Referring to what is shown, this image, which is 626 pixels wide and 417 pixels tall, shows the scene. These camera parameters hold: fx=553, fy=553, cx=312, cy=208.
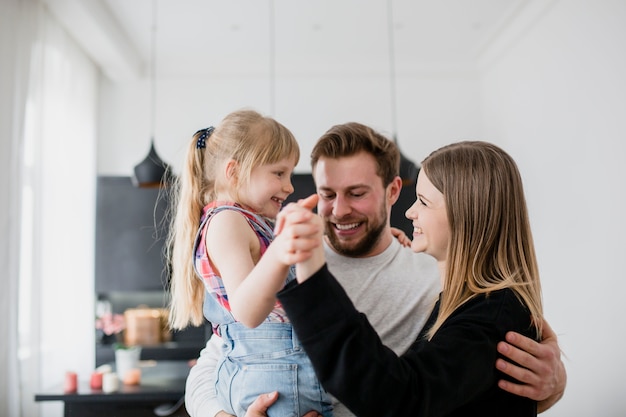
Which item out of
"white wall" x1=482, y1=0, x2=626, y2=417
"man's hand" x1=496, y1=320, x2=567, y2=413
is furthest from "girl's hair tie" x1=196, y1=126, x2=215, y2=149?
"white wall" x1=482, y1=0, x2=626, y2=417

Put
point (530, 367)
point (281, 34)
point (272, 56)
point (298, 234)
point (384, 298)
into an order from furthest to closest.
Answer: point (272, 56) → point (281, 34) → point (384, 298) → point (530, 367) → point (298, 234)

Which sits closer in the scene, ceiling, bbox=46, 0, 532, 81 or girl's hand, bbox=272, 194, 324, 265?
girl's hand, bbox=272, 194, 324, 265

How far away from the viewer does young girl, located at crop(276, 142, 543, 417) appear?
570mm

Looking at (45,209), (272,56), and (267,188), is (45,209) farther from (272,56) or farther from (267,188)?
(267,188)

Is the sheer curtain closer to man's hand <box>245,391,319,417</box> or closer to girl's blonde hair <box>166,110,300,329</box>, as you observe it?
girl's blonde hair <box>166,110,300,329</box>

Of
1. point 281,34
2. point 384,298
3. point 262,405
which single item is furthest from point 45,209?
point 262,405

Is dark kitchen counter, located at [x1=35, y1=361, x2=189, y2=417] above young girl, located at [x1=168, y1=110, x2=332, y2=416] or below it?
below

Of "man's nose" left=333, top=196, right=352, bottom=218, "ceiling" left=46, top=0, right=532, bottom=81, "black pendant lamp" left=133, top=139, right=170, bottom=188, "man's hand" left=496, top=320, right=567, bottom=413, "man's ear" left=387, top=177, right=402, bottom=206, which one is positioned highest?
"ceiling" left=46, top=0, right=532, bottom=81

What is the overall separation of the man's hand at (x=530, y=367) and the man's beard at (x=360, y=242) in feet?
1.53

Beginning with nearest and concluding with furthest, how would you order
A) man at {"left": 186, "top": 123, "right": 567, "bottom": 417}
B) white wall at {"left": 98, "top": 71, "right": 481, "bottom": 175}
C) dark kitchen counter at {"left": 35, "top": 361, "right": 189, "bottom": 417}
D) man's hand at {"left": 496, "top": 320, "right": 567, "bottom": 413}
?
1. man's hand at {"left": 496, "top": 320, "right": 567, "bottom": 413}
2. man at {"left": 186, "top": 123, "right": 567, "bottom": 417}
3. dark kitchen counter at {"left": 35, "top": 361, "right": 189, "bottom": 417}
4. white wall at {"left": 98, "top": 71, "right": 481, "bottom": 175}

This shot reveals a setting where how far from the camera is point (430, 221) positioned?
31.8 inches

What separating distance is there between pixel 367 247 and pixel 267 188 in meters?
0.39

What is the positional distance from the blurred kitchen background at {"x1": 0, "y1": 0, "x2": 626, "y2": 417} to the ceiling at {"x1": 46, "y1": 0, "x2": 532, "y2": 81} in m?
0.01

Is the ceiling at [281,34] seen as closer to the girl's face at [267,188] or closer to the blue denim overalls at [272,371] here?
the girl's face at [267,188]
